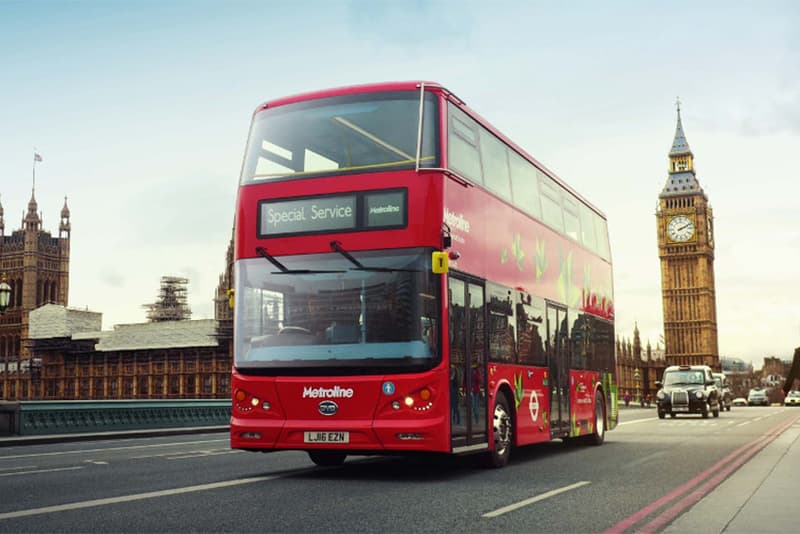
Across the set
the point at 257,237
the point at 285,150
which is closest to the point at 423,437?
the point at 257,237

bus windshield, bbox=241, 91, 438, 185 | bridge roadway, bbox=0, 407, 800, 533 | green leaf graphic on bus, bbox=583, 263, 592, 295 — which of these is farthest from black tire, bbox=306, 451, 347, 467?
green leaf graphic on bus, bbox=583, 263, 592, 295

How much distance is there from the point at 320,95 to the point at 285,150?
760 millimetres

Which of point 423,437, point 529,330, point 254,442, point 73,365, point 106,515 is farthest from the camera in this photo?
point 73,365

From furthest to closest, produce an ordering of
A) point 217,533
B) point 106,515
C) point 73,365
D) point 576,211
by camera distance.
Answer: point 73,365, point 576,211, point 106,515, point 217,533

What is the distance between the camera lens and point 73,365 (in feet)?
323

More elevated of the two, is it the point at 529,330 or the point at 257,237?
the point at 257,237

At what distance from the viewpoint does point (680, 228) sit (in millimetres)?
127875

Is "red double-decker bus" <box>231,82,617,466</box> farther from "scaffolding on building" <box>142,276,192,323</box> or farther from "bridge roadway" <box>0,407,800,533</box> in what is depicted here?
"scaffolding on building" <box>142,276,192,323</box>

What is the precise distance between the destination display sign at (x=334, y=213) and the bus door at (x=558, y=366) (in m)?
4.44

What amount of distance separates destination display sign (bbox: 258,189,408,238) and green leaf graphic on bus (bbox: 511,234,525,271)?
276cm

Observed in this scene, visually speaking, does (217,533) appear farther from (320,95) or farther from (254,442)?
(320,95)

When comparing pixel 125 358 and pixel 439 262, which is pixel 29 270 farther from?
pixel 439 262

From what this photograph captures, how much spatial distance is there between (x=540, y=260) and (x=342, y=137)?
4.18 m

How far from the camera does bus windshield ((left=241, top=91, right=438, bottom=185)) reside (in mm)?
9781
